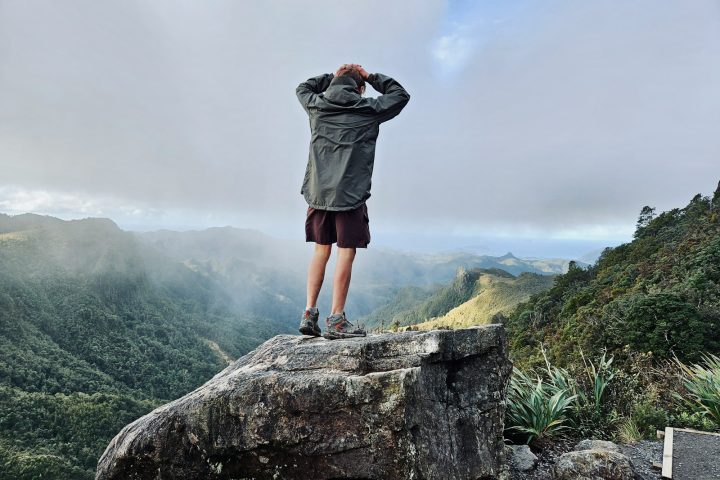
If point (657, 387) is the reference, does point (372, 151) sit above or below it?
above

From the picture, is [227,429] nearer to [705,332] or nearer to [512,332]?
[705,332]

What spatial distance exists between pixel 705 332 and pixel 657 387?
2049 centimetres

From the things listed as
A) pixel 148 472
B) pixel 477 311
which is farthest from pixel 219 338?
pixel 148 472

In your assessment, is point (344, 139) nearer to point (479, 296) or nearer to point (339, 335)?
point (339, 335)

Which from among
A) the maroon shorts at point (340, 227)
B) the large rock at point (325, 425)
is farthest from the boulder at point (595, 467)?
the maroon shorts at point (340, 227)

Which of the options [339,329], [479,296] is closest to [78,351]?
[479,296]

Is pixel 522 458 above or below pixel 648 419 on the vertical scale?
below

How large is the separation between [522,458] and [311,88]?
5.61 m

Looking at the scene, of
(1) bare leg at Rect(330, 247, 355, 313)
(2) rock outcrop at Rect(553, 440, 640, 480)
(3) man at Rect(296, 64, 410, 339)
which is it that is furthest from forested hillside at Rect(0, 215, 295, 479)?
(2) rock outcrop at Rect(553, 440, 640, 480)

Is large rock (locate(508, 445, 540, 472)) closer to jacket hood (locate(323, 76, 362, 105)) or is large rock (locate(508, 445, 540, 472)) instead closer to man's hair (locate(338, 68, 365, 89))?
jacket hood (locate(323, 76, 362, 105))

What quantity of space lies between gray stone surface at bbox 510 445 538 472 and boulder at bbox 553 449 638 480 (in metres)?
0.44

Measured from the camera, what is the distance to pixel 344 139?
5453 millimetres

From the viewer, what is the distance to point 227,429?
441 cm

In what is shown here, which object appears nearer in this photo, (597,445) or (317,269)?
(317,269)
